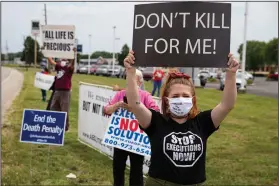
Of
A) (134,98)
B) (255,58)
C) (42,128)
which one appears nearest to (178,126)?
(134,98)

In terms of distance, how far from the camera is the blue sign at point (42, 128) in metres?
6.72

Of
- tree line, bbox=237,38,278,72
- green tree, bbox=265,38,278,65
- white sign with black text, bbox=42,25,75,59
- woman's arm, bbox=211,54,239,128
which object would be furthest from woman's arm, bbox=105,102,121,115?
tree line, bbox=237,38,278,72

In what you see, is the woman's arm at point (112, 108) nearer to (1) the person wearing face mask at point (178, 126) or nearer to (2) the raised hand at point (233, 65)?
(1) the person wearing face mask at point (178, 126)

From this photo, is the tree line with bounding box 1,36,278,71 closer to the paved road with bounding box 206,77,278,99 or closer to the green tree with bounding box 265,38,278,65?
the green tree with bounding box 265,38,278,65

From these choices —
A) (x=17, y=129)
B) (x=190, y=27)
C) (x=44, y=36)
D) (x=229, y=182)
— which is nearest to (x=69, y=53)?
(x=44, y=36)

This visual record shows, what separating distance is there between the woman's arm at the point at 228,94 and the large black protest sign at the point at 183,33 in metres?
0.32

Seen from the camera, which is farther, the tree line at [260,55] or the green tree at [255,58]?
the green tree at [255,58]

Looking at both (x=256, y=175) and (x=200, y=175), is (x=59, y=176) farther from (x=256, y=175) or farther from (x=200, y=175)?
(x=200, y=175)

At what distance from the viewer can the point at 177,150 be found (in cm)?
307

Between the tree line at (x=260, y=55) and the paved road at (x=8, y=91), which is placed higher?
the tree line at (x=260, y=55)

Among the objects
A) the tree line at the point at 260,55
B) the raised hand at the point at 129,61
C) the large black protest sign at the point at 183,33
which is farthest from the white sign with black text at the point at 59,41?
the tree line at the point at 260,55

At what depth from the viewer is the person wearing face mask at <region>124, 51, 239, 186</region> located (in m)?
3.08

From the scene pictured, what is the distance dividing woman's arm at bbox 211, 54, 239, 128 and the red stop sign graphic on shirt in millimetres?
276

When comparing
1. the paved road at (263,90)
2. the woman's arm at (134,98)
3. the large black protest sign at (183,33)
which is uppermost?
the large black protest sign at (183,33)
